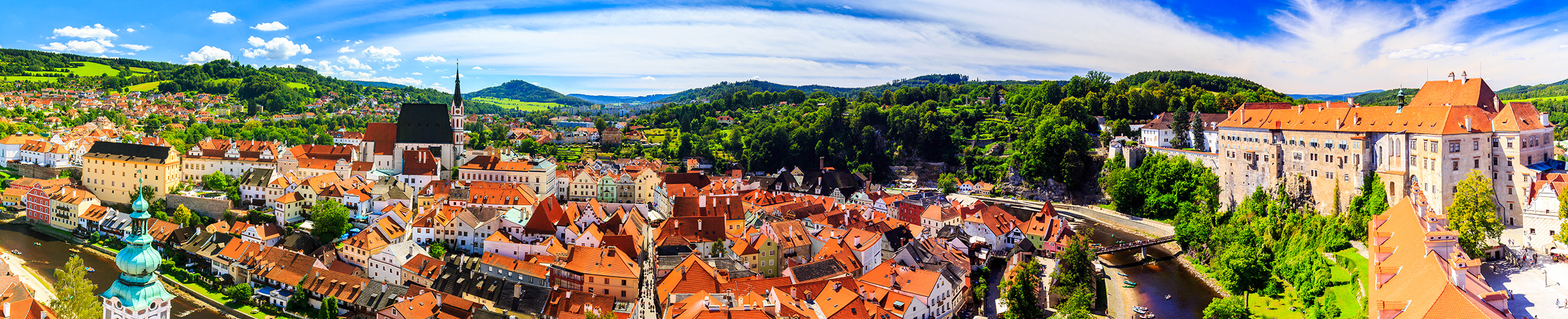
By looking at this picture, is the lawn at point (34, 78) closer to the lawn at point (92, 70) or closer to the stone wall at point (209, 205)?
the lawn at point (92, 70)

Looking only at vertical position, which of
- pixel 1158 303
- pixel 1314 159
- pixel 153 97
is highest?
pixel 153 97

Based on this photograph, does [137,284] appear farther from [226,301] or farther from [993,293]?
[993,293]

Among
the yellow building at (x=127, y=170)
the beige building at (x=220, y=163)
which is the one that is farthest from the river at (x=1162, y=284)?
the yellow building at (x=127, y=170)

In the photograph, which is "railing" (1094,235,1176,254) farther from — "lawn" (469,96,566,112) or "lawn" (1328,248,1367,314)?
"lawn" (469,96,566,112)

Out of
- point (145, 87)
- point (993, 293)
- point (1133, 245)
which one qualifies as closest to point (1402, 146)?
point (1133, 245)

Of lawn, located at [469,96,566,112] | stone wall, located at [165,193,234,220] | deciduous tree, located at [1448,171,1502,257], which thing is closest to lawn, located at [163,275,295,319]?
stone wall, located at [165,193,234,220]

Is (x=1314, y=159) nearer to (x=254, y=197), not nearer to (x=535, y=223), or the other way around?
(x=535, y=223)

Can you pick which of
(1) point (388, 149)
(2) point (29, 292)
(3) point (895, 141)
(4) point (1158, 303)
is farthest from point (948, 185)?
(2) point (29, 292)
